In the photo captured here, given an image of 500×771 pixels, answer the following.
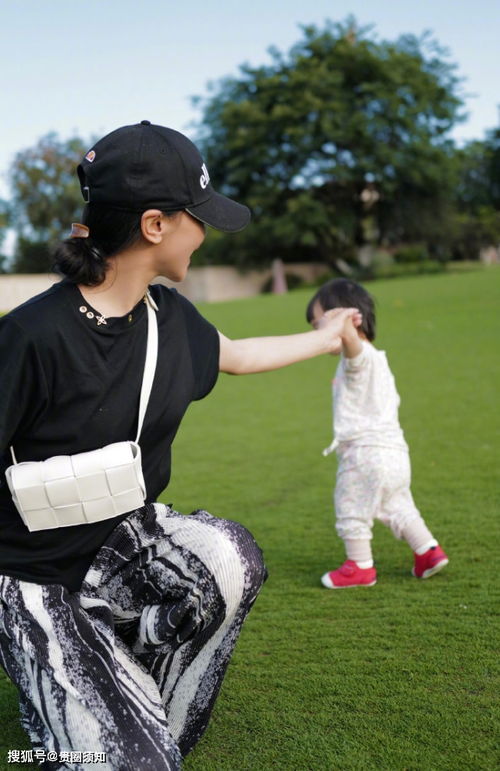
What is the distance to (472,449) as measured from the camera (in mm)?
6539

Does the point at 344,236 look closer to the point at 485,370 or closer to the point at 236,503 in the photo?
the point at 485,370

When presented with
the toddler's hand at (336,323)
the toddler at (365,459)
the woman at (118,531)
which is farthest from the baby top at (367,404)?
the woman at (118,531)

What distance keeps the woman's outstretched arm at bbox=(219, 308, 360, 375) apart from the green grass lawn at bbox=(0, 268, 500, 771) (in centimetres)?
108

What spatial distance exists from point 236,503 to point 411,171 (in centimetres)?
3790

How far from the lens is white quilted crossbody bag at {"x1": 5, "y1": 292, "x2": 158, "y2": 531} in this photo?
2.17 meters

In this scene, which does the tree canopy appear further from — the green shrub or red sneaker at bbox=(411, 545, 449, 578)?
red sneaker at bbox=(411, 545, 449, 578)

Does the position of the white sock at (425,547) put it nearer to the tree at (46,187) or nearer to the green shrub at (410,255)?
the green shrub at (410,255)

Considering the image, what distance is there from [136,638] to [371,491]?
1717 millimetres

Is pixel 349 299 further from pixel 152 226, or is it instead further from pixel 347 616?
pixel 152 226

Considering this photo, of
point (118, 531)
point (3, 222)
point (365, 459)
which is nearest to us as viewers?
point (118, 531)

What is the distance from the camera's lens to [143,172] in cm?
223

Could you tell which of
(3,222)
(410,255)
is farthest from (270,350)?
(3,222)

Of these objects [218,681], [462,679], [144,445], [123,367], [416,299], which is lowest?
[416,299]

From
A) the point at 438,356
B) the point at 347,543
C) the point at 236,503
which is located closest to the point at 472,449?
the point at 236,503
